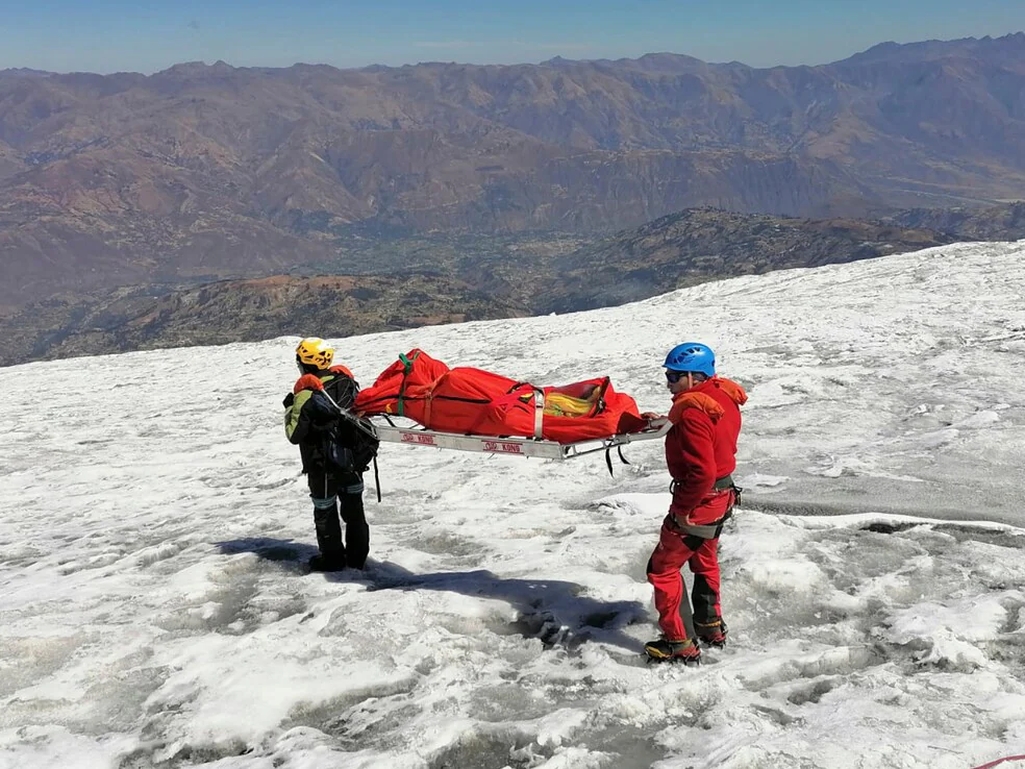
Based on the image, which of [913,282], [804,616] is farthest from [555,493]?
[913,282]

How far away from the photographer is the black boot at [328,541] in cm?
869

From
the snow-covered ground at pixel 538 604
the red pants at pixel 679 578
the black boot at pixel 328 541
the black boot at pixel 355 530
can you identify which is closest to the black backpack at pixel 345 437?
the black boot at pixel 355 530

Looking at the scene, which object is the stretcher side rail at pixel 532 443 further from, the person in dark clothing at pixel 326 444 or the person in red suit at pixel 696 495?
the person in dark clothing at pixel 326 444

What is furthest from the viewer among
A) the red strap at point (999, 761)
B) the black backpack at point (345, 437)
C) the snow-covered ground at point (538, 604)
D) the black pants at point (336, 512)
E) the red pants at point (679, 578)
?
the black pants at point (336, 512)

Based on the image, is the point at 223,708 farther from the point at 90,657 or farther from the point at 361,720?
the point at 90,657

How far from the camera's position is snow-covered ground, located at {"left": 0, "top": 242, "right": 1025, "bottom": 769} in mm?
5426

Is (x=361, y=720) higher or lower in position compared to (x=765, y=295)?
lower

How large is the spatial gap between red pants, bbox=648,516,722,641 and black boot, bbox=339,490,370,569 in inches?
147

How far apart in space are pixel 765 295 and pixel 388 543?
73.3ft

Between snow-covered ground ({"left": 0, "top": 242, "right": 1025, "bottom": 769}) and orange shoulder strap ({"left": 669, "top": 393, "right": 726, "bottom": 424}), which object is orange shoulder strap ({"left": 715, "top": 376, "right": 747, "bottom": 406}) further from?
snow-covered ground ({"left": 0, "top": 242, "right": 1025, "bottom": 769})

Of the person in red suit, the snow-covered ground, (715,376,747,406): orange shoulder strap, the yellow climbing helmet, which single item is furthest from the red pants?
the yellow climbing helmet

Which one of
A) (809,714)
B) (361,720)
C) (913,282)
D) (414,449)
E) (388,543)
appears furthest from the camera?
(913,282)

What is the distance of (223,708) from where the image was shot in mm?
5965

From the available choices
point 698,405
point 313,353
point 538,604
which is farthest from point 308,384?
point 698,405
